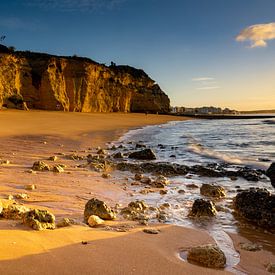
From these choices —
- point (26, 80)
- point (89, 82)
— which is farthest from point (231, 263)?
point (89, 82)

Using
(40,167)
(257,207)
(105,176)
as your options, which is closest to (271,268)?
(257,207)

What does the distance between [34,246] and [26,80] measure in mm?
39594

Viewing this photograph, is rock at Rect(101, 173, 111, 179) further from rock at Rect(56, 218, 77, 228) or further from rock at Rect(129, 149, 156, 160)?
rock at Rect(56, 218, 77, 228)

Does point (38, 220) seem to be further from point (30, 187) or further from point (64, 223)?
point (30, 187)

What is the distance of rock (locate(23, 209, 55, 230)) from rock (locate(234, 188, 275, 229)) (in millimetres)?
2735

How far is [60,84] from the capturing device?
4447cm

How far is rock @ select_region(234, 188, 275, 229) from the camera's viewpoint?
469 cm

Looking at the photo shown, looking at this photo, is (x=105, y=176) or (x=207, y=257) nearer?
(x=207, y=257)

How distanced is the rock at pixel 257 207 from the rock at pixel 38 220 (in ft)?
8.97

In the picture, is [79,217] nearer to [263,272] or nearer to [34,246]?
[34,246]

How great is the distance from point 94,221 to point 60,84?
138 feet

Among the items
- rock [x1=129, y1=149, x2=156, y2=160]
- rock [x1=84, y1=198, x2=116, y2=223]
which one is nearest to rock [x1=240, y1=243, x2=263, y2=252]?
rock [x1=84, y1=198, x2=116, y2=223]

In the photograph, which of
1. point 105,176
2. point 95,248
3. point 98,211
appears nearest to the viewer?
point 95,248

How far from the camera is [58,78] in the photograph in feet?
145
